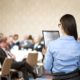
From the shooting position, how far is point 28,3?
10.7 metres

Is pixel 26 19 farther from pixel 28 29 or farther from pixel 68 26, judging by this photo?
pixel 68 26

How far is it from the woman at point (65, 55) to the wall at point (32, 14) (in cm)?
744

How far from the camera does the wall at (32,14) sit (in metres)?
10.1

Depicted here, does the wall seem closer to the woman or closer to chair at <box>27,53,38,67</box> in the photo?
chair at <box>27,53,38,67</box>

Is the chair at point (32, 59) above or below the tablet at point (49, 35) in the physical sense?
below

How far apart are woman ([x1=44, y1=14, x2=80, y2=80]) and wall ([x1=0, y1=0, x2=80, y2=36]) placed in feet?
24.4

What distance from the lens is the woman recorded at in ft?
7.91

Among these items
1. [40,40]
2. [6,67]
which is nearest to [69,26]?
[6,67]

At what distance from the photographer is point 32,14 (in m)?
10.7

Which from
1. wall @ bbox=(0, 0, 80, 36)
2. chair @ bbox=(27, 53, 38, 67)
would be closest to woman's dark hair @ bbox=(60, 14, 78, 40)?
chair @ bbox=(27, 53, 38, 67)

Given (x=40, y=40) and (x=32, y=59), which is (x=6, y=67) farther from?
(x=40, y=40)

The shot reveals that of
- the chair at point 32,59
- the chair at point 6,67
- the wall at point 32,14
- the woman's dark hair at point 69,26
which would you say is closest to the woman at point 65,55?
the woman's dark hair at point 69,26

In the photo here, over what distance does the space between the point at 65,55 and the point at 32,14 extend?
8.37 meters

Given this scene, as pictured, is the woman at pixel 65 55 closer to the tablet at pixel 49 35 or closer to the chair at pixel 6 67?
the tablet at pixel 49 35
